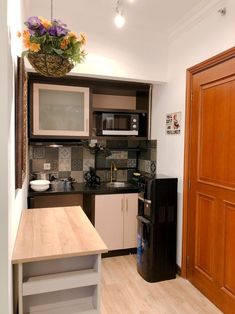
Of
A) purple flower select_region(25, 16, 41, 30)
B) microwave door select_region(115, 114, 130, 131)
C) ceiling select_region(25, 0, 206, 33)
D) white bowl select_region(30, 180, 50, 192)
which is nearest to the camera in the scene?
purple flower select_region(25, 16, 41, 30)

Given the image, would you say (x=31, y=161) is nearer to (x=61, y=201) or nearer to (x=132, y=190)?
(x=61, y=201)

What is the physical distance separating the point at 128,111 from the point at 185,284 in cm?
221

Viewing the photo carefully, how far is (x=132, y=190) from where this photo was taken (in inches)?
134

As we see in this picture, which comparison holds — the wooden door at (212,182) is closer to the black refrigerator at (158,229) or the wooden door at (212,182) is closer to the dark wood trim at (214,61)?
the dark wood trim at (214,61)

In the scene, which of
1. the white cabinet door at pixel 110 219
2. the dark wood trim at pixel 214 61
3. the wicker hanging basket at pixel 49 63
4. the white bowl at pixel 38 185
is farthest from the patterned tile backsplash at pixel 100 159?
the wicker hanging basket at pixel 49 63

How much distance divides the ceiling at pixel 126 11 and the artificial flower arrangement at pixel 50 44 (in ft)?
4.01

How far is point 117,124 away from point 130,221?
1.31m

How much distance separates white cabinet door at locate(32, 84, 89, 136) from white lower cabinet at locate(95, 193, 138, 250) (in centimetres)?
93

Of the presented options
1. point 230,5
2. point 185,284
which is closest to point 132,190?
point 185,284

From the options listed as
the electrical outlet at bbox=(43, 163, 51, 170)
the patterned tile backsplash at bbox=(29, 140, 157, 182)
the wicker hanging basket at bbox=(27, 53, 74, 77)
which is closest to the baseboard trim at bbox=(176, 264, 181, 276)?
the patterned tile backsplash at bbox=(29, 140, 157, 182)

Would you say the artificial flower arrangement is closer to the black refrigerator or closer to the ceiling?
the ceiling

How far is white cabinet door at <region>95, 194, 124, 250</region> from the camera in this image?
3252 mm

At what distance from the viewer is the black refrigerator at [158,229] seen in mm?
2770

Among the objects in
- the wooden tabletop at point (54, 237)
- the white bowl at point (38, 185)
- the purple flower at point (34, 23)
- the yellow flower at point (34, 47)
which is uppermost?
the purple flower at point (34, 23)
